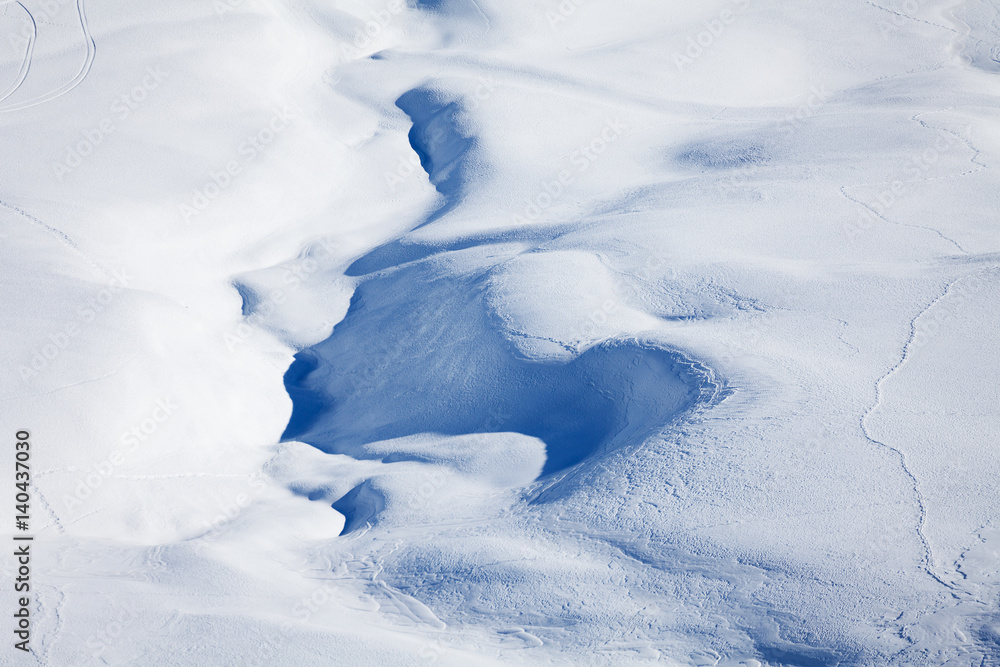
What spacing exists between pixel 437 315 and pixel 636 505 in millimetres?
2235

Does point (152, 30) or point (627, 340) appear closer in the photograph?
point (627, 340)

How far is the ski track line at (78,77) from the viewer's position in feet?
23.5

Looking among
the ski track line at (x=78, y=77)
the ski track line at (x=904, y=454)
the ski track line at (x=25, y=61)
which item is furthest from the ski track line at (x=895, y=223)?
the ski track line at (x=25, y=61)

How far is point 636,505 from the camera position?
380cm

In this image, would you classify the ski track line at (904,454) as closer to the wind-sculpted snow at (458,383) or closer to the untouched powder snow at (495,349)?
the untouched powder snow at (495,349)

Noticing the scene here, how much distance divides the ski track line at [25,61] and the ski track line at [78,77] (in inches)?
8.6

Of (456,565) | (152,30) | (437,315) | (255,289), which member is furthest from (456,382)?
(152,30)

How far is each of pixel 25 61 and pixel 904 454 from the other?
25.3 feet

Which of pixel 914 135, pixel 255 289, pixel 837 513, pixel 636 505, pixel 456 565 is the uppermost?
pixel 914 135

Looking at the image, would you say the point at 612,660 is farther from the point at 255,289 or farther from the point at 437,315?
the point at 255,289

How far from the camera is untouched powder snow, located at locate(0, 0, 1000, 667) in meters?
3.34

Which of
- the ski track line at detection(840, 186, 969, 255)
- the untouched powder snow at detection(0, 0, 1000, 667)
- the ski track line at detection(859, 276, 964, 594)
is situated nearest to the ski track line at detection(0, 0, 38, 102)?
the untouched powder snow at detection(0, 0, 1000, 667)

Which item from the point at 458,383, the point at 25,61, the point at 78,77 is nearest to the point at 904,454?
the point at 458,383

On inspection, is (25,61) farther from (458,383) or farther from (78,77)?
(458,383)
